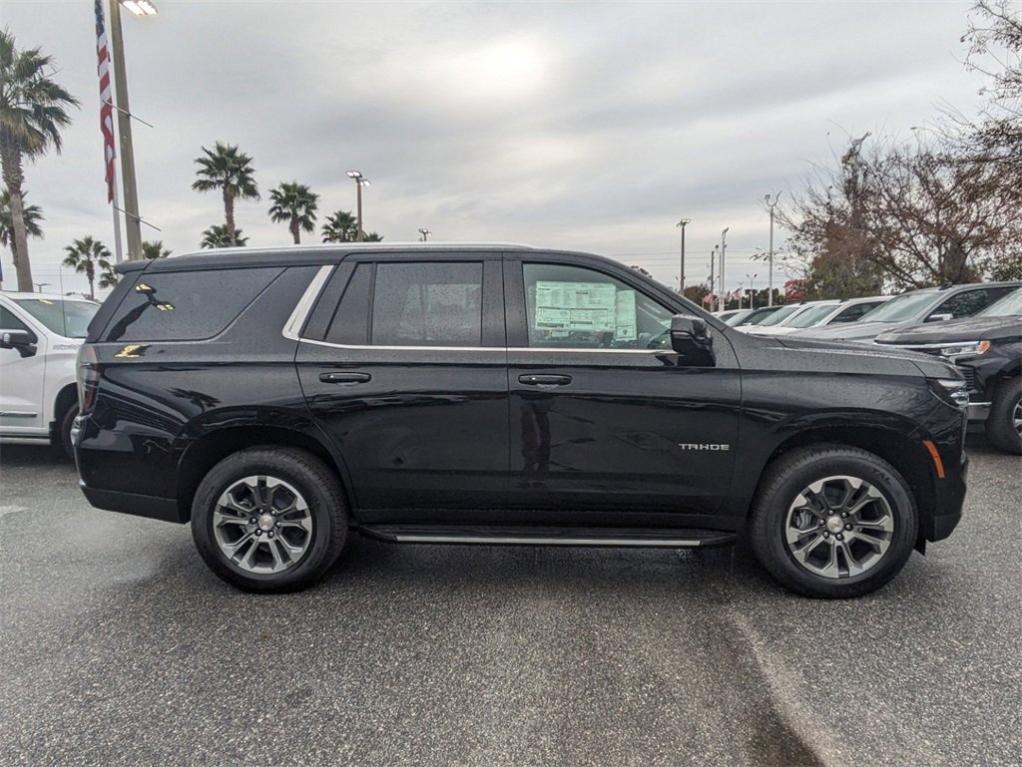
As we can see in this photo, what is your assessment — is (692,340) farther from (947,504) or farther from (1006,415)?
(1006,415)

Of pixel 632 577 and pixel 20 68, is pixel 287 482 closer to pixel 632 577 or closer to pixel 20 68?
pixel 632 577

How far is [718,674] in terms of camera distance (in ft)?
8.52

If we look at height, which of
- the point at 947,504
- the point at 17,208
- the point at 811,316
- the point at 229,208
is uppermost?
the point at 229,208

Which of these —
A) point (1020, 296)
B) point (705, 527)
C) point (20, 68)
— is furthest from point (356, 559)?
point (20, 68)

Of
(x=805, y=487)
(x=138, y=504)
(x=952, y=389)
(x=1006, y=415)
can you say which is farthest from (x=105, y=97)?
(x=1006, y=415)

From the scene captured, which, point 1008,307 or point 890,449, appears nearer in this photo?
point 890,449

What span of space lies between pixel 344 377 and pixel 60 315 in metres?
5.00

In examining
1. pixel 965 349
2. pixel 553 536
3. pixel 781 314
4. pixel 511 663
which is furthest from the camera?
pixel 781 314

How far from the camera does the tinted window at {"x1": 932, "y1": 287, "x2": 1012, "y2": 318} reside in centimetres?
841

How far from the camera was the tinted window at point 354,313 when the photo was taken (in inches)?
131

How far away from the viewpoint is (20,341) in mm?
5973

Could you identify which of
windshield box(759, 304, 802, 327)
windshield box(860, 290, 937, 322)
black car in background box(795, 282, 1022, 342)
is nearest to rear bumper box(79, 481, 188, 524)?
black car in background box(795, 282, 1022, 342)

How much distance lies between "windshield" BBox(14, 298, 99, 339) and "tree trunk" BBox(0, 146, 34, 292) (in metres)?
20.7

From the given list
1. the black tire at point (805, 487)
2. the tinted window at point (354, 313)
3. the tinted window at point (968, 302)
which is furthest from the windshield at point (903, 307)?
the tinted window at point (354, 313)
